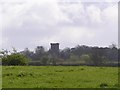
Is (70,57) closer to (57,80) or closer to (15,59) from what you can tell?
(15,59)

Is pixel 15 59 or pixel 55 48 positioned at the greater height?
pixel 55 48

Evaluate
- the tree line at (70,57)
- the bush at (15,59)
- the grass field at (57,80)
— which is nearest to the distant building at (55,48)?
the tree line at (70,57)

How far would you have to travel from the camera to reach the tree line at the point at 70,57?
38594mm

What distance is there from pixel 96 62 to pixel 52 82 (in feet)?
125

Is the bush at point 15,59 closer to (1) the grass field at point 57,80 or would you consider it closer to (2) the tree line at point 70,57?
(2) the tree line at point 70,57

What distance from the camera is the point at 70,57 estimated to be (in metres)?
60.1

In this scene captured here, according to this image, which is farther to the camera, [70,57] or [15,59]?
[70,57]

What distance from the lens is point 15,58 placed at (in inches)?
1523

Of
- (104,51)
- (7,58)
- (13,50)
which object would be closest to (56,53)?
(104,51)

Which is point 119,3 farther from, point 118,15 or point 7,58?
point 7,58

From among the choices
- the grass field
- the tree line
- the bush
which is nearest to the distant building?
the tree line

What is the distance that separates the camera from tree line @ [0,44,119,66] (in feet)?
127

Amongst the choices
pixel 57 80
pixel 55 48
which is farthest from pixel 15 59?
pixel 57 80

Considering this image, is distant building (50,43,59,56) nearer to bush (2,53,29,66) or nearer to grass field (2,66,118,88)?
bush (2,53,29,66)
